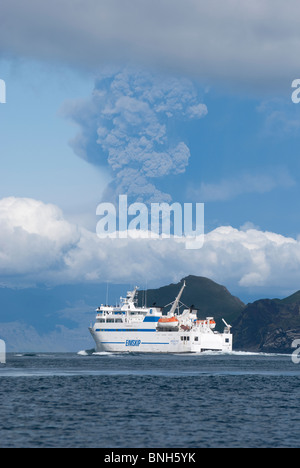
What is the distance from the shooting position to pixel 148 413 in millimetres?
62406

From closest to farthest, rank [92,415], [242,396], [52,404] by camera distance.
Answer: [92,415] < [52,404] < [242,396]

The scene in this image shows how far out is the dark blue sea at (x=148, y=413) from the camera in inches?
1908

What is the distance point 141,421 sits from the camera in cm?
5731

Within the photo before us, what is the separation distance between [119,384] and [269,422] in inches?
1540

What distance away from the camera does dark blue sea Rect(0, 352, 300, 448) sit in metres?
48.5

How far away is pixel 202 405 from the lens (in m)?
69.4
